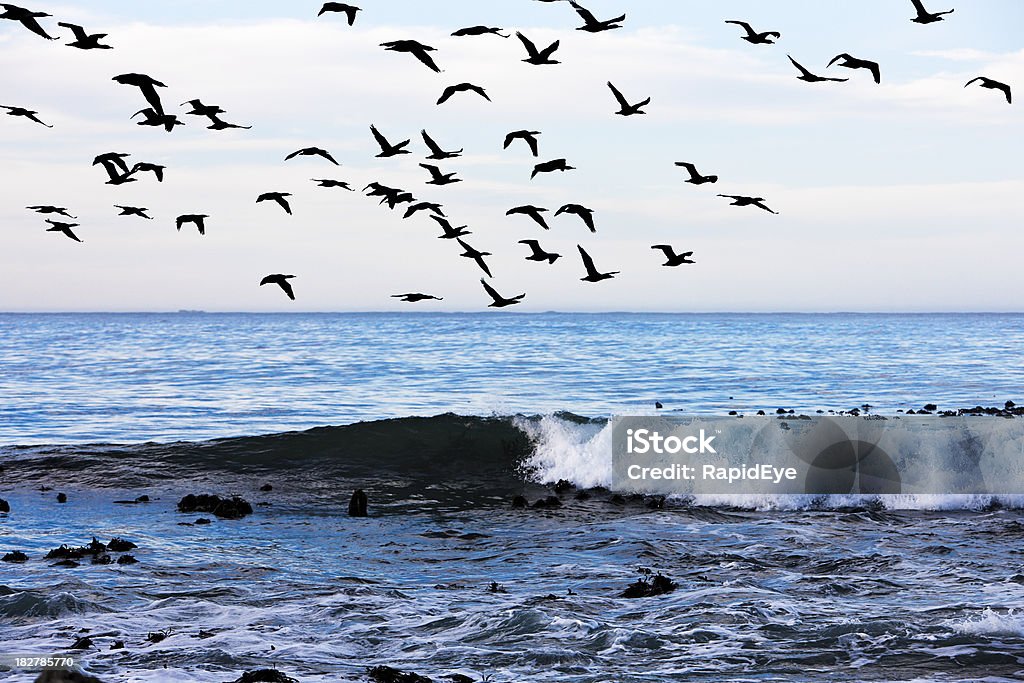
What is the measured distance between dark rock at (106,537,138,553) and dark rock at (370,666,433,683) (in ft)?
22.1

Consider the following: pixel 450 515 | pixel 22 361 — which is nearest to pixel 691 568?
pixel 450 515

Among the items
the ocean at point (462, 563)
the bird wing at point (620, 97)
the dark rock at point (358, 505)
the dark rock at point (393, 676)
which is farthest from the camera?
the dark rock at point (358, 505)

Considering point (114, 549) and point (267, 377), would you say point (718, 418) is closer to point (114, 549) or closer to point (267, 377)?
point (114, 549)

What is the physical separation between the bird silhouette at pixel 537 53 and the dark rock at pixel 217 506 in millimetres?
10309

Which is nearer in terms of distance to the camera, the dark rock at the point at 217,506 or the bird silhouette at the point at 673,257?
the bird silhouette at the point at 673,257

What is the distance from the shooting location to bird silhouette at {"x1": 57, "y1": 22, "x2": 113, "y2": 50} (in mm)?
11859

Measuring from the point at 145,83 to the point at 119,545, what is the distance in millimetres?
7522

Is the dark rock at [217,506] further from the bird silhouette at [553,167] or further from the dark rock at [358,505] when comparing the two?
the bird silhouette at [553,167]

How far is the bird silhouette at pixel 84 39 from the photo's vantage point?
11.9m

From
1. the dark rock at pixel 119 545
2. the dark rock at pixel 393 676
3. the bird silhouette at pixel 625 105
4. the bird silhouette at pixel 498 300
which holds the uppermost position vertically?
the bird silhouette at pixel 625 105

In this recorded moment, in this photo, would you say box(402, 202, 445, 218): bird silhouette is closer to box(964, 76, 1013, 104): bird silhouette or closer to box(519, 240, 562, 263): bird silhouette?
box(519, 240, 562, 263): bird silhouette

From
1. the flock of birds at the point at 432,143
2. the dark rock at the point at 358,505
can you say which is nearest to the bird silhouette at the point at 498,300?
the flock of birds at the point at 432,143

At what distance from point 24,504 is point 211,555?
21.5 ft

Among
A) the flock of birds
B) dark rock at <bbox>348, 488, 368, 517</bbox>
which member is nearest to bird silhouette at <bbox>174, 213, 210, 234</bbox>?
the flock of birds
